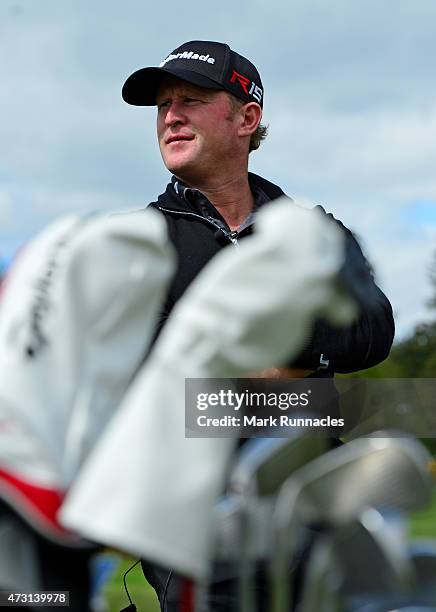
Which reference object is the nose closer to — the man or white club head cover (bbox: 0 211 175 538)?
the man

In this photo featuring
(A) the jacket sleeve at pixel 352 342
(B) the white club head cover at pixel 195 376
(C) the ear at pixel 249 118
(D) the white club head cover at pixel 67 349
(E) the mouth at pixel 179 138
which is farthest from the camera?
(C) the ear at pixel 249 118

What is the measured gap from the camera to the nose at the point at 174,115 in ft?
9.84

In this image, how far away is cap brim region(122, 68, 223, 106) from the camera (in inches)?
118

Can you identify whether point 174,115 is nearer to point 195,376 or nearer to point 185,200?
point 185,200

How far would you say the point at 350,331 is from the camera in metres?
2.90

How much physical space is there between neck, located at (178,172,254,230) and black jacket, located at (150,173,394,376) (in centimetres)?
5

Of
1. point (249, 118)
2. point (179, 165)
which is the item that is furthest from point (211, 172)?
point (249, 118)

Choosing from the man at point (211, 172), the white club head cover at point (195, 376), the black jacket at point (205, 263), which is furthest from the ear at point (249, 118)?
the white club head cover at point (195, 376)

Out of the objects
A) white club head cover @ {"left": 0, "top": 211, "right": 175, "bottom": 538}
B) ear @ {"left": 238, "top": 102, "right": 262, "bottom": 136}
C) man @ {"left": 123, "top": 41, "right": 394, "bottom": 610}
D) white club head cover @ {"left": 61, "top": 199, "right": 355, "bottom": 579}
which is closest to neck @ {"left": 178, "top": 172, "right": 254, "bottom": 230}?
man @ {"left": 123, "top": 41, "right": 394, "bottom": 610}

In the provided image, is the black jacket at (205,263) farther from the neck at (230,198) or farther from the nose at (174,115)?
the nose at (174,115)

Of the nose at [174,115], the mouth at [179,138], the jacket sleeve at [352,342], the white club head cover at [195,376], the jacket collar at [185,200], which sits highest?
A: the nose at [174,115]

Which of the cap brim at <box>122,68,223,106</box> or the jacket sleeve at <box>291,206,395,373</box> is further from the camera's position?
the cap brim at <box>122,68,223,106</box>

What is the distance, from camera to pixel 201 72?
3.01m

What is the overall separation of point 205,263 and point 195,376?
155 cm
